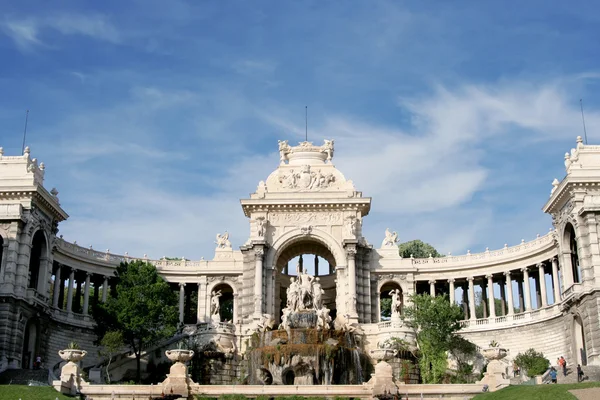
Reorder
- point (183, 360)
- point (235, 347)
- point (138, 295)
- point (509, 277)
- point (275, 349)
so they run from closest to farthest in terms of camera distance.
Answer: point (183, 360)
point (275, 349)
point (138, 295)
point (235, 347)
point (509, 277)

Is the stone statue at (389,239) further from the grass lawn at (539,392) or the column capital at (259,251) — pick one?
the grass lawn at (539,392)

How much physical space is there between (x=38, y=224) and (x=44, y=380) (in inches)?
547

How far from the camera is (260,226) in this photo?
2810 inches

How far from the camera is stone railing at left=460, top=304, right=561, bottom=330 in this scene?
214 feet

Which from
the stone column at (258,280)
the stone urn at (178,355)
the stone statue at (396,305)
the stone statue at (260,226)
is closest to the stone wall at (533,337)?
the stone statue at (396,305)

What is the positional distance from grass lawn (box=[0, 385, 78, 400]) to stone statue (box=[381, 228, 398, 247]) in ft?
134

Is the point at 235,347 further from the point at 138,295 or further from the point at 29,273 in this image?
the point at 29,273

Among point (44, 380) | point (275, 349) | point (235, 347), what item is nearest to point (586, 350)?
point (275, 349)

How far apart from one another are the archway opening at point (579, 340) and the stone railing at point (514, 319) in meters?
4.97

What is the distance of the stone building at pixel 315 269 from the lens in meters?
57.8

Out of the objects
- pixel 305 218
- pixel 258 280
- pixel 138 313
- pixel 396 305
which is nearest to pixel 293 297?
pixel 258 280

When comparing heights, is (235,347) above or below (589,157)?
below

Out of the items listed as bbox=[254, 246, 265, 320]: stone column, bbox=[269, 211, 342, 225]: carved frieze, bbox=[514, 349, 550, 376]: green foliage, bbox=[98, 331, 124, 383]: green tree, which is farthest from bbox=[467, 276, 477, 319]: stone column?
bbox=[98, 331, 124, 383]: green tree

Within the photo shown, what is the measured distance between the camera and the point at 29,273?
6097cm
